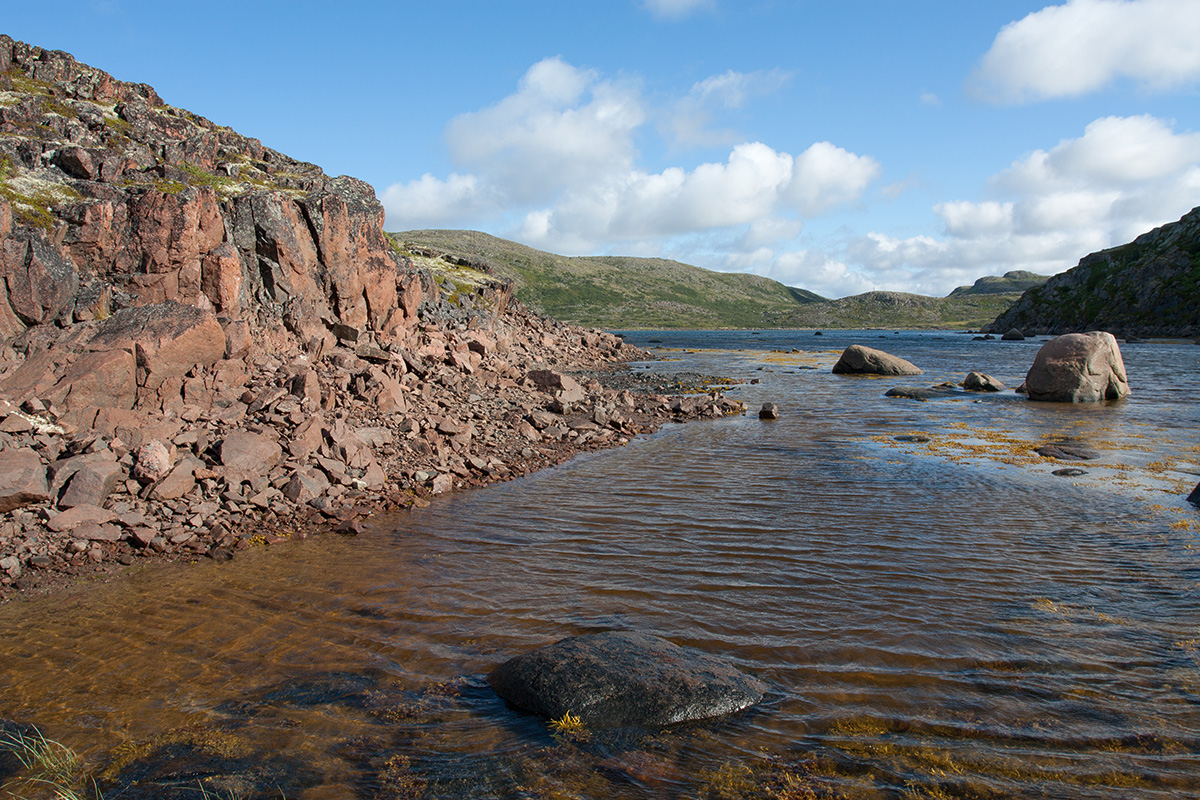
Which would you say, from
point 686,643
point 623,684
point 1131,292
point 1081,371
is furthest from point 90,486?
point 1131,292

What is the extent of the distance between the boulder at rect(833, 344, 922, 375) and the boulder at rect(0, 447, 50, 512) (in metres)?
43.3

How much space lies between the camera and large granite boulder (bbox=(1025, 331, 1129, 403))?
27858mm

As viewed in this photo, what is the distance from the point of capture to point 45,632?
776 centimetres

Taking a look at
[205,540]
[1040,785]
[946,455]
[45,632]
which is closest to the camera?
[1040,785]

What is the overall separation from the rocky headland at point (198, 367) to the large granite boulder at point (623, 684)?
20.4ft

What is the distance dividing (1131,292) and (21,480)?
127807 mm

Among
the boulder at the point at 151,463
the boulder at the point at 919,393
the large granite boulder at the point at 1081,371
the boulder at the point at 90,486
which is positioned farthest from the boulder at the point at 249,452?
the large granite boulder at the point at 1081,371

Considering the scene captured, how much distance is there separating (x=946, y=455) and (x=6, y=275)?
23.4 metres

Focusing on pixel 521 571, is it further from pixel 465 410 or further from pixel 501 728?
pixel 465 410

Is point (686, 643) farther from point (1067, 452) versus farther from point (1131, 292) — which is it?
point (1131, 292)

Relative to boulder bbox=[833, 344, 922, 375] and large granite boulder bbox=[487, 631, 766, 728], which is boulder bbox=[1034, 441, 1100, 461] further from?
boulder bbox=[833, 344, 922, 375]

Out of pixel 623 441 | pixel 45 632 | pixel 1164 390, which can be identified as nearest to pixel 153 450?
pixel 45 632

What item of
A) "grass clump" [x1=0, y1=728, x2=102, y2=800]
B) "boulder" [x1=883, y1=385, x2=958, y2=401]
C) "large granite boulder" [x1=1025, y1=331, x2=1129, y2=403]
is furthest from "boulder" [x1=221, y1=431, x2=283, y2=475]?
"large granite boulder" [x1=1025, y1=331, x2=1129, y2=403]

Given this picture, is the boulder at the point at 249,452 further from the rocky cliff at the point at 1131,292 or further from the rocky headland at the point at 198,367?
the rocky cliff at the point at 1131,292
